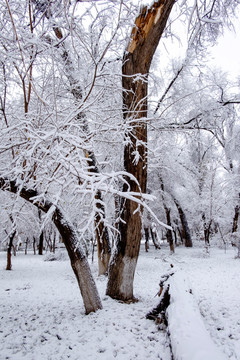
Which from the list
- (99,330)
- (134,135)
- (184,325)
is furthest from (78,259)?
(134,135)

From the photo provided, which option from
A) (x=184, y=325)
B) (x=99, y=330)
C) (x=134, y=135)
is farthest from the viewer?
(x=134, y=135)

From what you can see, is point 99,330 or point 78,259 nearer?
point 99,330

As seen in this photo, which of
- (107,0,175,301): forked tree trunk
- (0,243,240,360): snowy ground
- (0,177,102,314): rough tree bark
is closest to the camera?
(0,243,240,360): snowy ground

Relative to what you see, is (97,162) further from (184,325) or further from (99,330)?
(99,330)

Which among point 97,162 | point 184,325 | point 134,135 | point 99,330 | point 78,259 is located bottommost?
point 99,330

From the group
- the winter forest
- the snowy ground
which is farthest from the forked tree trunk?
the snowy ground

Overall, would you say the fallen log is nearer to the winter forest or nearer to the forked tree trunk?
the winter forest

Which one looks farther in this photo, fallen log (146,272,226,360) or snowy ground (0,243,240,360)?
snowy ground (0,243,240,360)

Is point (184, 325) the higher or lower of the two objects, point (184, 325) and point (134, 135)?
the lower

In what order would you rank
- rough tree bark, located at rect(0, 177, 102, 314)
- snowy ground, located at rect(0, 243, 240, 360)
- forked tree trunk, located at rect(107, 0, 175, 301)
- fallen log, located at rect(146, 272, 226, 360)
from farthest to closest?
rough tree bark, located at rect(0, 177, 102, 314)
forked tree trunk, located at rect(107, 0, 175, 301)
snowy ground, located at rect(0, 243, 240, 360)
fallen log, located at rect(146, 272, 226, 360)

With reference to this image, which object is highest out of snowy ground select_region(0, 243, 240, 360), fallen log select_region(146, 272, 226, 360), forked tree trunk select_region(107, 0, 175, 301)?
forked tree trunk select_region(107, 0, 175, 301)

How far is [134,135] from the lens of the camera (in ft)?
15.5

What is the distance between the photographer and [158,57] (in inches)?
348

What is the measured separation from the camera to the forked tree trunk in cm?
428
